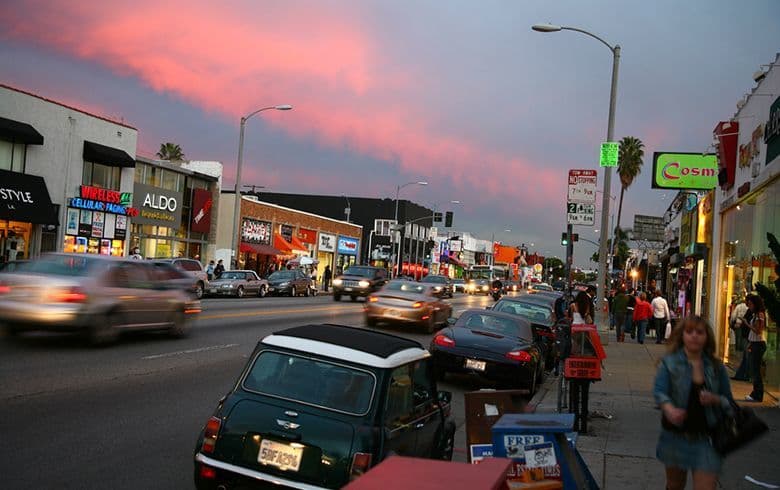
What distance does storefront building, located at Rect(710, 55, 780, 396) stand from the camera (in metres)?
15.5

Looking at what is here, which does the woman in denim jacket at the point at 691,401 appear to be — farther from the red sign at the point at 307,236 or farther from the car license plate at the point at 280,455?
the red sign at the point at 307,236

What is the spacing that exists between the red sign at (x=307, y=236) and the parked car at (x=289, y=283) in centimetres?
2296

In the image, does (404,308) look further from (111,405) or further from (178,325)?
(111,405)

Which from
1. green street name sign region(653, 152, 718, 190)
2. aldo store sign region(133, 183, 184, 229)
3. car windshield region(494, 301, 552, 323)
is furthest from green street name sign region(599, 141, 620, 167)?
aldo store sign region(133, 183, 184, 229)

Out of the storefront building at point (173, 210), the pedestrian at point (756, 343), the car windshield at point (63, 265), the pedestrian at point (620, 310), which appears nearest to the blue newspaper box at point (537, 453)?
the pedestrian at point (756, 343)

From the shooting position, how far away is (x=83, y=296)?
14062mm

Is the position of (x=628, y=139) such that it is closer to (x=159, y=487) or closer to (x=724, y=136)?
(x=724, y=136)

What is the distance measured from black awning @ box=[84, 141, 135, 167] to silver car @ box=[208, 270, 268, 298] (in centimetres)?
826

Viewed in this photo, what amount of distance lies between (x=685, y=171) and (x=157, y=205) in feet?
98.9

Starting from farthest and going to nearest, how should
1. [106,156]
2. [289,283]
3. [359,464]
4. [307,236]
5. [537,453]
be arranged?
[307,236]
[289,283]
[106,156]
[359,464]
[537,453]

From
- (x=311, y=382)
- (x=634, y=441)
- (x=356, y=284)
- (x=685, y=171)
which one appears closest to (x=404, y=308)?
(x=685, y=171)

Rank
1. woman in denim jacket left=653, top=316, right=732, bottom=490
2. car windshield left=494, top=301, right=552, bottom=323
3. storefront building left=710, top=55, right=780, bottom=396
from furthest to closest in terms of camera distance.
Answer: car windshield left=494, top=301, right=552, bottom=323 < storefront building left=710, top=55, right=780, bottom=396 < woman in denim jacket left=653, top=316, right=732, bottom=490

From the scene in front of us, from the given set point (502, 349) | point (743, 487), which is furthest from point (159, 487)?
point (502, 349)

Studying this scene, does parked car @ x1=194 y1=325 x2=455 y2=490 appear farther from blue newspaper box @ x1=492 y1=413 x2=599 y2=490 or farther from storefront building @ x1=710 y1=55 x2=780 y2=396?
storefront building @ x1=710 y1=55 x2=780 y2=396
